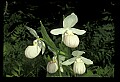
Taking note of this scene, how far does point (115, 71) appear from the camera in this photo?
2.03 metres

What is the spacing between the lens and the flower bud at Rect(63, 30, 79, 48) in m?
1.26

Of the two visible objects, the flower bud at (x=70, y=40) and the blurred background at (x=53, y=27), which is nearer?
the flower bud at (x=70, y=40)

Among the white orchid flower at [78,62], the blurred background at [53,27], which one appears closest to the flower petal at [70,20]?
the white orchid flower at [78,62]

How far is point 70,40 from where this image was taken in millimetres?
1253

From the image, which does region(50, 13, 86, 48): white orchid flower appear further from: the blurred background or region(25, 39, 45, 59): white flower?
the blurred background

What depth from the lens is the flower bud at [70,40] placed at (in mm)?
1256

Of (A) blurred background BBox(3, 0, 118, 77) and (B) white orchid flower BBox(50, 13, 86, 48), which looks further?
(A) blurred background BBox(3, 0, 118, 77)

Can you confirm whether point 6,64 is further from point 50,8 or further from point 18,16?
point 50,8

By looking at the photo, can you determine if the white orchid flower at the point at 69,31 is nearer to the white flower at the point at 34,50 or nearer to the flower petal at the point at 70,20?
the flower petal at the point at 70,20

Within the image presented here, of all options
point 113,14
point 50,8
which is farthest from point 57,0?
point 113,14

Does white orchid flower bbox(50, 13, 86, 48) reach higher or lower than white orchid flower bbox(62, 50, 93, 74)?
higher

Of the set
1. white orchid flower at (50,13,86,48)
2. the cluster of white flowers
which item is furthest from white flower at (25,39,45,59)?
white orchid flower at (50,13,86,48)

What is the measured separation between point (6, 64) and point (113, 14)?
3.19 feet

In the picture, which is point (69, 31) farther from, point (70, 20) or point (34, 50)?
point (34, 50)
